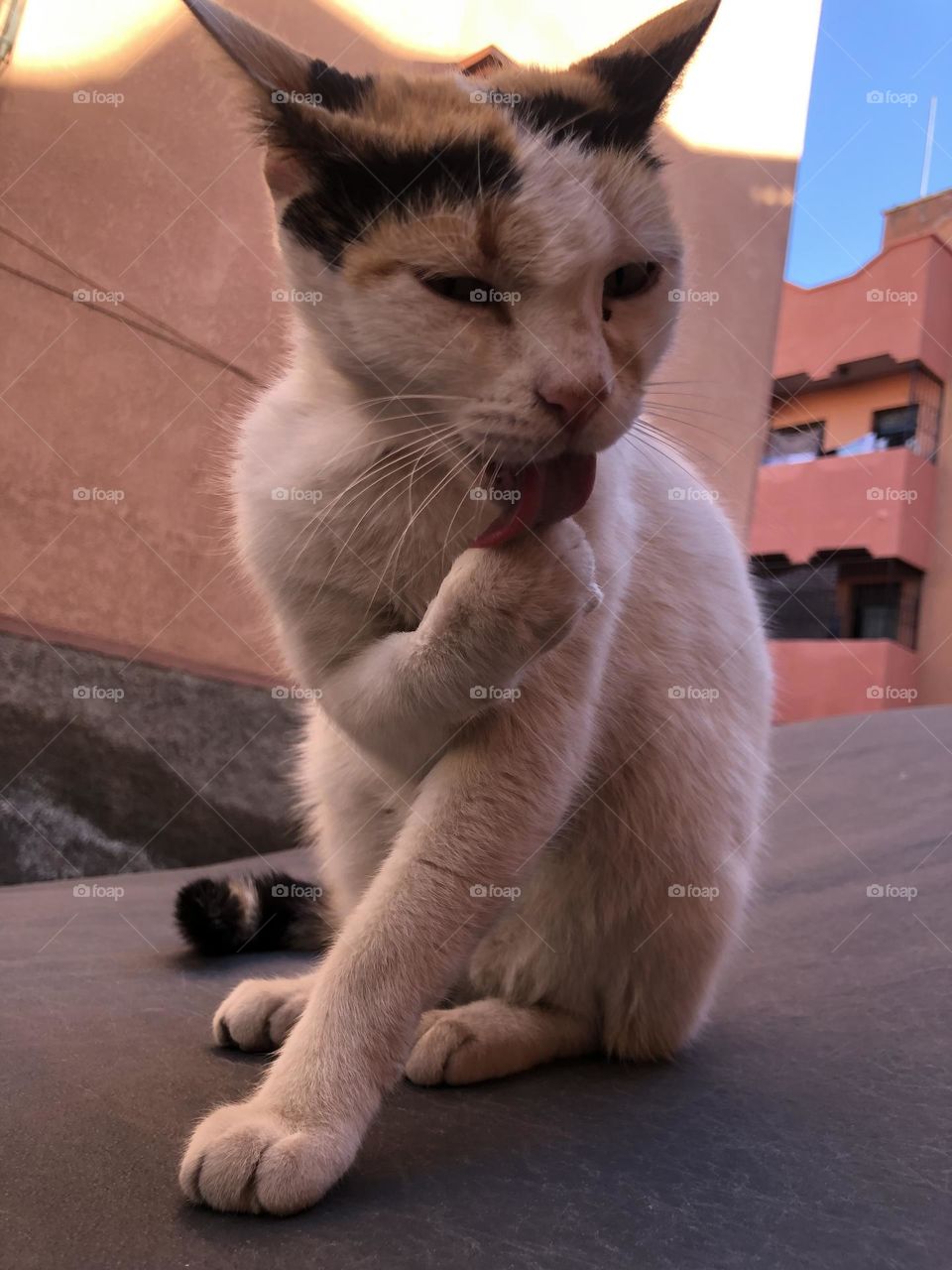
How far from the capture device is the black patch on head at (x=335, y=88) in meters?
1.23

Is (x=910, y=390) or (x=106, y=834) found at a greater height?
(x=910, y=390)

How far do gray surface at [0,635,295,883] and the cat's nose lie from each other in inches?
105

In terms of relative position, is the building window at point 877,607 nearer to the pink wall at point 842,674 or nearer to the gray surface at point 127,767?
the pink wall at point 842,674

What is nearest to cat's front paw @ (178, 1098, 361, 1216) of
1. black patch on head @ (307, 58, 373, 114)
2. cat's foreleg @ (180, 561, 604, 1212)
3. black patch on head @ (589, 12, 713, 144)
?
cat's foreleg @ (180, 561, 604, 1212)

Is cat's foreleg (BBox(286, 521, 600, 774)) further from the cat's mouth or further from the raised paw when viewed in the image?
the raised paw

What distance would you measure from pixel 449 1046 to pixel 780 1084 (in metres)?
0.52

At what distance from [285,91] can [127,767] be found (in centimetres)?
267

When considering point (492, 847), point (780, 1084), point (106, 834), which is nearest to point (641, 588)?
point (492, 847)

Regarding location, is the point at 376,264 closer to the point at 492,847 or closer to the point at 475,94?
the point at 475,94

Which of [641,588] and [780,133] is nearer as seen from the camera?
[641,588]

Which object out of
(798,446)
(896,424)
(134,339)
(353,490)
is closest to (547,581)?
(353,490)

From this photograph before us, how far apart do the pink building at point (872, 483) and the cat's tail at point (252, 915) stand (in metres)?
7.49

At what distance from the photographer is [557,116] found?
49.6 inches

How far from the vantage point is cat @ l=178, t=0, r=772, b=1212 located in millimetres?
1063
